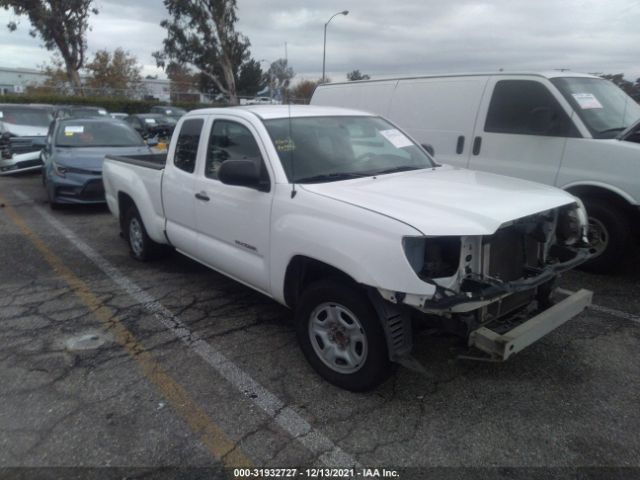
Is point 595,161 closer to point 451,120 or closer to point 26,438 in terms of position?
point 451,120

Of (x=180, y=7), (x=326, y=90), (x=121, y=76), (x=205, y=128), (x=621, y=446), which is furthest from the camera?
(x=121, y=76)

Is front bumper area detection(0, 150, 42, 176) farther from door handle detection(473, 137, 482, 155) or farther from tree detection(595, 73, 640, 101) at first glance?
tree detection(595, 73, 640, 101)

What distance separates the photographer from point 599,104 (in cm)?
555

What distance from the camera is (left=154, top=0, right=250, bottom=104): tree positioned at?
128 feet

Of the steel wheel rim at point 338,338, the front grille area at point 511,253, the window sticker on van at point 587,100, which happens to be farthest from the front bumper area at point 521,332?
the window sticker on van at point 587,100

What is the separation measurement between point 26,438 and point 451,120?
18.1 ft

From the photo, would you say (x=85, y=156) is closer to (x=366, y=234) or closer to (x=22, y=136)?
(x=22, y=136)

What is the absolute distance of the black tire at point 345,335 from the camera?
297 cm

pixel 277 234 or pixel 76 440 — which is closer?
pixel 76 440

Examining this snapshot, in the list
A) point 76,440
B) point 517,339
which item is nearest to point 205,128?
point 76,440

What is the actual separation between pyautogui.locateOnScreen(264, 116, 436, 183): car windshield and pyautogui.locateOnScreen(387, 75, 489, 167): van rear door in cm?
195

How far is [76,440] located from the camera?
9.36ft

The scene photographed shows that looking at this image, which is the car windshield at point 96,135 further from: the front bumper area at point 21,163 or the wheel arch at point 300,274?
the wheel arch at point 300,274

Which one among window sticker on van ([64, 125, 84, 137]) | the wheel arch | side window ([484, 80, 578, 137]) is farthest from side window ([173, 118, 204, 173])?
window sticker on van ([64, 125, 84, 137])
